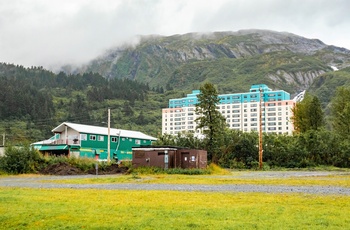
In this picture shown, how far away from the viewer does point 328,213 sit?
11078 mm

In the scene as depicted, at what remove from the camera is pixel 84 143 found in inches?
2699

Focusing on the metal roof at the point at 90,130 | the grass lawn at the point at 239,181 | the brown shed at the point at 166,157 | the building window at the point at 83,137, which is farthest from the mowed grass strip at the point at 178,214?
the metal roof at the point at 90,130

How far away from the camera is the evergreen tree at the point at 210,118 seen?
193 feet

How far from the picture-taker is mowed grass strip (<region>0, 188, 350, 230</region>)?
32.0 feet

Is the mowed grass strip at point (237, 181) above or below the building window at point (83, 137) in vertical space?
below

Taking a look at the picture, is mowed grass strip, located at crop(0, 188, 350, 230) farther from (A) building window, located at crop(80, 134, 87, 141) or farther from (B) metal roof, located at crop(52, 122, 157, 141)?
(B) metal roof, located at crop(52, 122, 157, 141)

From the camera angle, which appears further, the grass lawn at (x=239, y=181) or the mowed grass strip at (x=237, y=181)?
the grass lawn at (x=239, y=181)

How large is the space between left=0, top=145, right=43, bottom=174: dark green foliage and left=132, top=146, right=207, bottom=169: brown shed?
37.3 ft

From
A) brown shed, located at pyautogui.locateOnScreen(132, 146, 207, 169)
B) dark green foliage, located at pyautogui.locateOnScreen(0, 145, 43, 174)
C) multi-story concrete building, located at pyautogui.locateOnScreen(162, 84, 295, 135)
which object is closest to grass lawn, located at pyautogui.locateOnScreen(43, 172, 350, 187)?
brown shed, located at pyautogui.locateOnScreen(132, 146, 207, 169)

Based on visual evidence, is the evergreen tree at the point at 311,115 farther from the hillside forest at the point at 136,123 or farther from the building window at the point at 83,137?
the building window at the point at 83,137

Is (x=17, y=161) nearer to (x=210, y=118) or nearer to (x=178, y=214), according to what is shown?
(x=210, y=118)

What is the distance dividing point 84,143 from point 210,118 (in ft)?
74.9

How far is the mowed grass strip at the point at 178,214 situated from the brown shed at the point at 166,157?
1098 inches

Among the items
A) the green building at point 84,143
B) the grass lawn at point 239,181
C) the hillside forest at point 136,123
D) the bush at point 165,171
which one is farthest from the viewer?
the green building at point 84,143
